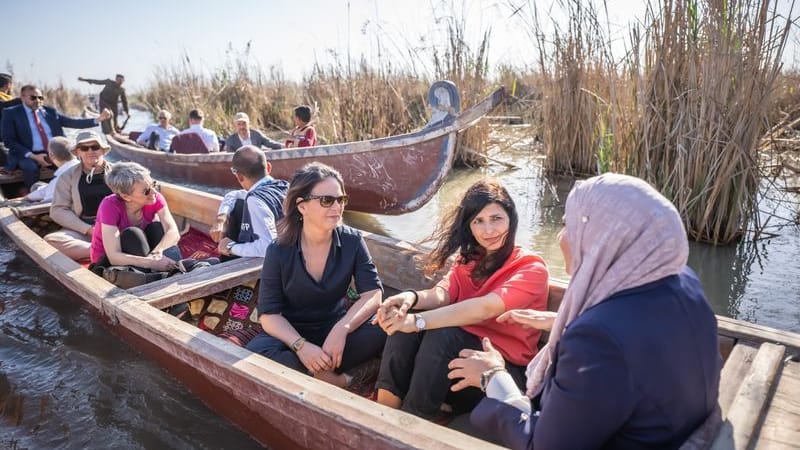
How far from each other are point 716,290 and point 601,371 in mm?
3763

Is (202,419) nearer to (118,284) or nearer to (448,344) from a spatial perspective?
(118,284)

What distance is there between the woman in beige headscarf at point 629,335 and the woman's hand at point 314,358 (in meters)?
1.25

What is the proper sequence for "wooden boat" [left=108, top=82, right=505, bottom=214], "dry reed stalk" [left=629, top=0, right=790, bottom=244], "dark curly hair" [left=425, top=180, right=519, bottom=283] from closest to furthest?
"dark curly hair" [left=425, top=180, right=519, bottom=283], "dry reed stalk" [left=629, top=0, right=790, bottom=244], "wooden boat" [left=108, top=82, right=505, bottom=214]

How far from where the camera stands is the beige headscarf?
1.30 m

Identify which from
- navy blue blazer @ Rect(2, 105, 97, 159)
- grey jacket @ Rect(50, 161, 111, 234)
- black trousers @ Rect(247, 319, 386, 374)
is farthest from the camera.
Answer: navy blue blazer @ Rect(2, 105, 97, 159)

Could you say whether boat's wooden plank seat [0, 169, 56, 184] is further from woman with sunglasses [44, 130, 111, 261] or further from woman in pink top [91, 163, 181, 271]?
woman in pink top [91, 163, 181, 271]

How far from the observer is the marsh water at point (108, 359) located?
2.87 meters

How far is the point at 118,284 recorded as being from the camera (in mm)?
3379

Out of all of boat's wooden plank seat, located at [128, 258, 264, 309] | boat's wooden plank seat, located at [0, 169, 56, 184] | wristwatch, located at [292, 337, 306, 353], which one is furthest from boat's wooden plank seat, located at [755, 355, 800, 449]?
boat's wooden plank seat, located at [0, 169, 56, 184]

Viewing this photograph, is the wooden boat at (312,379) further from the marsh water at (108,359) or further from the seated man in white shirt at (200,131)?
the seated man in white shirt at (200,131)

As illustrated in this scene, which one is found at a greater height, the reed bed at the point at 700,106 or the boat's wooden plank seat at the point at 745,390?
the reed bed at the point at 700,106

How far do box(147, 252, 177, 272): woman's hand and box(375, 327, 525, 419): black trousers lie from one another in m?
1.83

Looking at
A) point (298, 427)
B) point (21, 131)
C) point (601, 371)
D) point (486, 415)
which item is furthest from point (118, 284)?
point (21, 131)

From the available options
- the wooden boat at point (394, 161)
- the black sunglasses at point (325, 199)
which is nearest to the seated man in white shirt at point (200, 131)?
the wooden boat at point (394, 161)
